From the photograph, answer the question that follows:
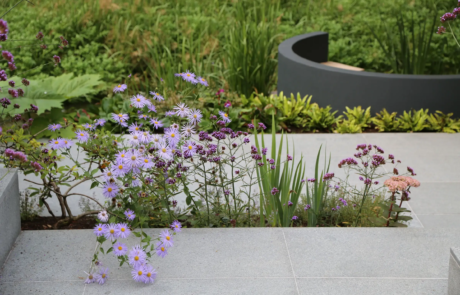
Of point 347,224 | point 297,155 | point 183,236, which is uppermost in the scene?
point 183,236

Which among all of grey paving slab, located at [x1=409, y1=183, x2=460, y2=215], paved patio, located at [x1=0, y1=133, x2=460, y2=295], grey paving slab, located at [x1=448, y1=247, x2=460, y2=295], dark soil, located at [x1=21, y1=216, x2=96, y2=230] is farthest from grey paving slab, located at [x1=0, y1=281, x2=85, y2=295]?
grey paving slab, located at [x1=409, y1=183, x2=460, y2=215]

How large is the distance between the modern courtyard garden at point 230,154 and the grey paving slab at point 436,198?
0.6 inches

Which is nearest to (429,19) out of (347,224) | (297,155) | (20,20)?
(297,155)

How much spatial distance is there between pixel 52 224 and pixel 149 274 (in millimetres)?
1134

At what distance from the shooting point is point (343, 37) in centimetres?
777

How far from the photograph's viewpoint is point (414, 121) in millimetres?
5246

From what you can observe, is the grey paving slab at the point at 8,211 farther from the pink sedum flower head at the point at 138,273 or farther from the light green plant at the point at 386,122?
the light green plant at the point at 386,122

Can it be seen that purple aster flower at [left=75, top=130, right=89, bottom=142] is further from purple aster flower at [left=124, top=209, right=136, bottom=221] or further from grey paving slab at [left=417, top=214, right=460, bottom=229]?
grey paving slab at [left=417, top=214, right=460, bottom=229]

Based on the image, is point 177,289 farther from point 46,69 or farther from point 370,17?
point 370,17

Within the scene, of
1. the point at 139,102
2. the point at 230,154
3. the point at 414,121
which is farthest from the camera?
the point at 414,121

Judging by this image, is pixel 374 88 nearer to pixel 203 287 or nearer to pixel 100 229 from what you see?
pixel 203 287

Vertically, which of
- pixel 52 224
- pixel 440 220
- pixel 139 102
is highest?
pixel 139 102

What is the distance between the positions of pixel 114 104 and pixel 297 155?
80.6 inches

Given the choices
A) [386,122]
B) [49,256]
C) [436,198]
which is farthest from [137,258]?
[386,122]
